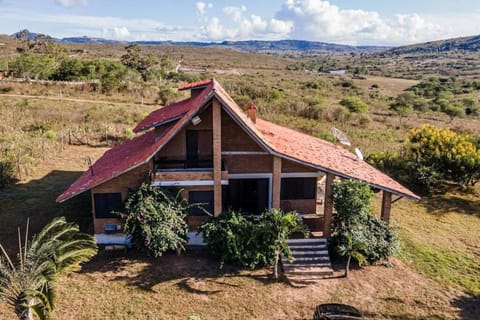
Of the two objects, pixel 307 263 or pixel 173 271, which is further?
pixel 307 263

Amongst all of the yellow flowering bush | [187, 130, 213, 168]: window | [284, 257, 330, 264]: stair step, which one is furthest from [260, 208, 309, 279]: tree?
the yellow flowering bush

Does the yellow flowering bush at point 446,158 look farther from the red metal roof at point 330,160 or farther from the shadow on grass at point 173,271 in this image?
the shadow on grass at point 173,271

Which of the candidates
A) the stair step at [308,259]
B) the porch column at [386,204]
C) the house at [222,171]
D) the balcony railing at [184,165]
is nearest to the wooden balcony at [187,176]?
the house at [222,171]

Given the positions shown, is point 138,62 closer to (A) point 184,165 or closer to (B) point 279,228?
(A) point 184,165

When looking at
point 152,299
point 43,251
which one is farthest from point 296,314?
point 43,251

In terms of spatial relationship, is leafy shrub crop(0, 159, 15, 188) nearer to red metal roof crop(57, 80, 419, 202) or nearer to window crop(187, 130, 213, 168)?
red metal roof crop(57, 80, 419, 202)

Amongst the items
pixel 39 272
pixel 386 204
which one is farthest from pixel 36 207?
pixel 386 204

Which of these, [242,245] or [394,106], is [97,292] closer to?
[242,245]

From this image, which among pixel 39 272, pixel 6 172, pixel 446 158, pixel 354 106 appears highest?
pixel 354 106
